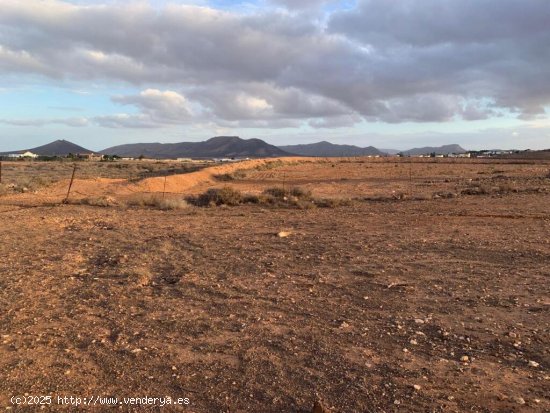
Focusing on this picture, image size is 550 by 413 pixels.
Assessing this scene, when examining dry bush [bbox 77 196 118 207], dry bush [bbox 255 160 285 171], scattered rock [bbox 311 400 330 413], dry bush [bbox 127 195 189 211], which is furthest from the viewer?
dry bush [bbox 255 160 285 171]

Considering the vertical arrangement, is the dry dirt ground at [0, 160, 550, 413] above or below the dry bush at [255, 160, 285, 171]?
above

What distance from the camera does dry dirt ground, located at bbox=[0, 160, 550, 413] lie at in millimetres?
4793

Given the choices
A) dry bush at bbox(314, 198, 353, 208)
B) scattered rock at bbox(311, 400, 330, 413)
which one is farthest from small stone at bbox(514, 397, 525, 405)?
dry bush at bbox(314, 198, 353, 208)

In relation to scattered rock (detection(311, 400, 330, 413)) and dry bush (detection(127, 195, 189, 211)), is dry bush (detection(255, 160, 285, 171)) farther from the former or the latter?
scattered rock (detection(311, 400, 330, 413))

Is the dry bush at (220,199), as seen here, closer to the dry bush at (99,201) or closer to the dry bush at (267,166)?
the dry bush at (99,201)

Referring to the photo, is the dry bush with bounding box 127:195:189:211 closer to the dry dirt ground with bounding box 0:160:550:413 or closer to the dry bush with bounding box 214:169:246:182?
the dry dirt ground with bounding box 0:160:550:413

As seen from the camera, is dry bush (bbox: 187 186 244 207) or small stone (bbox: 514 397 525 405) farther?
dry bush (bbox: 187 186 244 207)

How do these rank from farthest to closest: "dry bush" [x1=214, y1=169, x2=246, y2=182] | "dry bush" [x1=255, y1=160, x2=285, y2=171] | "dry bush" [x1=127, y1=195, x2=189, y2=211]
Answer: "dry bush" [x1=255, y1=160, x2=285, y2=171]
"dry bush" [x1=214, y1=169, x2=246, y2=182]
"dry bush" [x1=127, y1=195, x2=189, y2=211]

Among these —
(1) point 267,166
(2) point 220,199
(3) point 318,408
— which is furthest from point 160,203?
(1) point 267,166

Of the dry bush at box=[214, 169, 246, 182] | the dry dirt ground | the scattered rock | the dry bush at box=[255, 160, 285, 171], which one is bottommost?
the dry bush at box=[214, 169, 246, 182]

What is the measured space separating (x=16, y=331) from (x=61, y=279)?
8.41ft

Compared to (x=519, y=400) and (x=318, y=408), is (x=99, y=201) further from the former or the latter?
(x=519, y=400)

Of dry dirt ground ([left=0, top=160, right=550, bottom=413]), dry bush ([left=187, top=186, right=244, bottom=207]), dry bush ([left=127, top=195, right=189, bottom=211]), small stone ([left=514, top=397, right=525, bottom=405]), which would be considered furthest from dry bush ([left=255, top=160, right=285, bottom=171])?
small stone ([left=514, top=397, right=525, bottom=405])

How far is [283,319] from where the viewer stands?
22.2 feet
